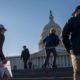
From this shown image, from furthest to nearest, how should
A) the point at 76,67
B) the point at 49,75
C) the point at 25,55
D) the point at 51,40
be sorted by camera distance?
the point at 25,55
the point at 51,40
the point at 49,75
the point at 76,67

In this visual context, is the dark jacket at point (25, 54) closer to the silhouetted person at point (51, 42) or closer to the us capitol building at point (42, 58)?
the silhouetted person at point (51, 42)

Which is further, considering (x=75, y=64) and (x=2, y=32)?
(x=2, y=32)

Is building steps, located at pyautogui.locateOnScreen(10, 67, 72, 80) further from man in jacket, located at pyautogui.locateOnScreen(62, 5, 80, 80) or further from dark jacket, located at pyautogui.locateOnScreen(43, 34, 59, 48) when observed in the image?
man in jacket, located at pyautogui.locateOnScreen(62, 5, 80, 80)

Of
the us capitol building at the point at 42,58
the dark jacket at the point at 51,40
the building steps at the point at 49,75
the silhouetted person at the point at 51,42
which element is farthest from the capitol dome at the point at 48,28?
the building steps at the point at 49,75

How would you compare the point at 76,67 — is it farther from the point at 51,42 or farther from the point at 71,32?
the point at 51,42

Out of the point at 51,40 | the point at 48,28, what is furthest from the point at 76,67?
the point at 48,28

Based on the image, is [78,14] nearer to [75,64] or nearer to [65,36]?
[65,36]

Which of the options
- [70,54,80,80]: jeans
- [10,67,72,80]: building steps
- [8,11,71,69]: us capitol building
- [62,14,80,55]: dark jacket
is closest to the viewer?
[70,54,80,80]: jeans

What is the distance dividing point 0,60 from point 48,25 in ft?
313

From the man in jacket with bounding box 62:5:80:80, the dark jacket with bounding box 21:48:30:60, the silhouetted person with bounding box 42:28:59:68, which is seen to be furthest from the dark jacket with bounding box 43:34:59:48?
the man in jacket with bounding box 62:5:80:80

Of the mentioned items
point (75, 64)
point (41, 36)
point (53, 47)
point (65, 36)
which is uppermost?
point (41, 36)

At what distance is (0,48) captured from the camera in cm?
831

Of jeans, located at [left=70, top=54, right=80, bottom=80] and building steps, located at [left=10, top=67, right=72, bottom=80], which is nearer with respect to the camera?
jeans, located at [left=70, top=54, right=80, bottom=80]

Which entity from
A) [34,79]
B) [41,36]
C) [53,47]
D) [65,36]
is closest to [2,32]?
[65,36]
